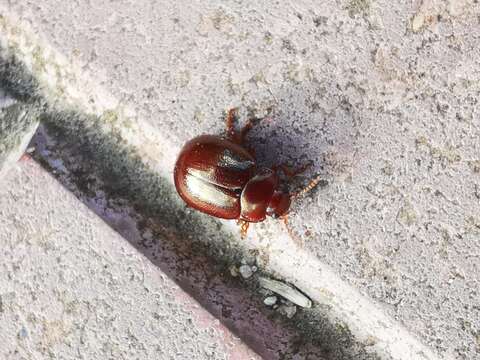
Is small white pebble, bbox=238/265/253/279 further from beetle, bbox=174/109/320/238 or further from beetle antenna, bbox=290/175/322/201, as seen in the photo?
beetle antenna, bbox=290/175/322/201

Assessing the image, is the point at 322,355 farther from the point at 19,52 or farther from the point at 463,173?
the point at 19,52

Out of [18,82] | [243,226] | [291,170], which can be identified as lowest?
[18,82]

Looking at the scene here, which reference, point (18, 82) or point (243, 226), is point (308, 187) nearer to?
point (243, 226)

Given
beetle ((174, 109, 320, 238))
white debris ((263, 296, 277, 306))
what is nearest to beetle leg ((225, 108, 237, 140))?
beetle ((174, 109, 320, 238))

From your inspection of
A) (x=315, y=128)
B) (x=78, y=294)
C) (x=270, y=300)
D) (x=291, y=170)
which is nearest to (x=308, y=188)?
(x=291, y=170)

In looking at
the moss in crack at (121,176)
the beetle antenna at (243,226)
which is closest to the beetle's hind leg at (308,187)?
the beetle antenna at (243,226)

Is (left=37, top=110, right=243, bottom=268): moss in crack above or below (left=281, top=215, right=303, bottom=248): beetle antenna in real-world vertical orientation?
below

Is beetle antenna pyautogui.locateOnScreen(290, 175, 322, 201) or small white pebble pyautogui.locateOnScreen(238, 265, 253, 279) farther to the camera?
small white pebble pyautogui.locateOnScreen(238, 265, 253, 279)

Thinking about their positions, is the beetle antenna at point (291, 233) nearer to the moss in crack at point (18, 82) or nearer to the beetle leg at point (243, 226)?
the beetle leg at point (243, 226)
